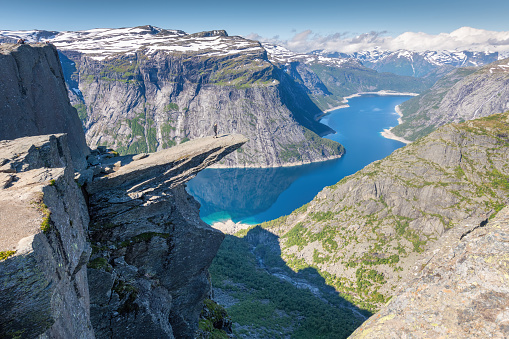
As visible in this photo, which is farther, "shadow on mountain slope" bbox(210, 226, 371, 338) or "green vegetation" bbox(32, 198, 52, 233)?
"shadow on mountain slope" bbox(210, 226, 371, 338)

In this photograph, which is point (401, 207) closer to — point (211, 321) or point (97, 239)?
point (211, 321)

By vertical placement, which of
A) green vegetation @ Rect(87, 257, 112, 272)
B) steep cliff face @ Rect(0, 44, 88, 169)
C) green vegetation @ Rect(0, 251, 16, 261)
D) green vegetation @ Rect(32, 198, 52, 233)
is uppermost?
steep cliff face @ Rect(0, 44, 88, 169)

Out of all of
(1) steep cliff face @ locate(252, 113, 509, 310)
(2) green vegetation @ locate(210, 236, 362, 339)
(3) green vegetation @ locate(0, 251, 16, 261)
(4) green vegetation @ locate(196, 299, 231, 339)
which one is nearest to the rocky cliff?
(3) green vegetation @ locate(0, 251, 16, 261)

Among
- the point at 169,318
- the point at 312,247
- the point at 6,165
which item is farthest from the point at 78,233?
the point at 312,247

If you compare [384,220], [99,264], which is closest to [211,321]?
[99,264]

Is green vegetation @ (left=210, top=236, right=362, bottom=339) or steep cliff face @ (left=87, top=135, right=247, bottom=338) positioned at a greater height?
steep cliff face @ (left=87, top=135, right=247, bottom=338)

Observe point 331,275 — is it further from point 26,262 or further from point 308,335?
point 26,262

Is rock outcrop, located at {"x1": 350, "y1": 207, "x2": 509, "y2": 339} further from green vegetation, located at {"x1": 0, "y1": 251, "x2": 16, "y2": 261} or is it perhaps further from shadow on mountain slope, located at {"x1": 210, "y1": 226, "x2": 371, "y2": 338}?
shadow on mountain slope, located at {"x1": 210, "y1": 226, "x2": 371, "y2": 338}
